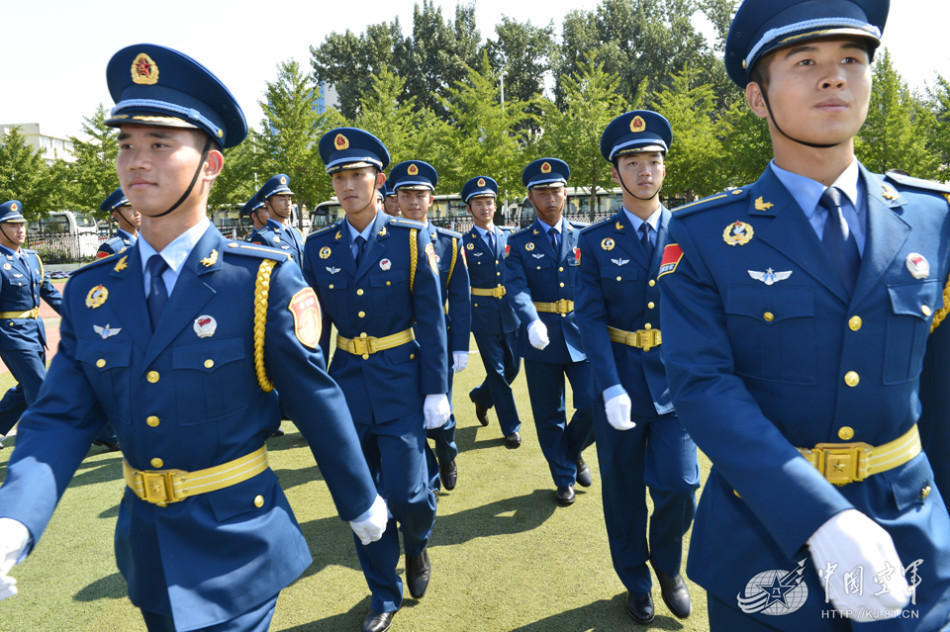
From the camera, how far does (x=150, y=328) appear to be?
2.00 m

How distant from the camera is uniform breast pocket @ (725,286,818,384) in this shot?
161cm

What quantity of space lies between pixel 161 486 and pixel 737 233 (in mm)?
1871

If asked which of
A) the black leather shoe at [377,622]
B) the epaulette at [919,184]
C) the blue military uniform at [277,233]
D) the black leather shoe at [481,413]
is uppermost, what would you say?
the epaulette at [919,184]

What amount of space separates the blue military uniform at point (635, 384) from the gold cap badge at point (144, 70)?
2398 mm

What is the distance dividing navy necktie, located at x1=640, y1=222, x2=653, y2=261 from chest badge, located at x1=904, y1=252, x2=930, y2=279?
1.96m

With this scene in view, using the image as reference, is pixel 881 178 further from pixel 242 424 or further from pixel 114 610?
pixel 114 610

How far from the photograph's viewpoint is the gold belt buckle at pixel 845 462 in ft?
5.28

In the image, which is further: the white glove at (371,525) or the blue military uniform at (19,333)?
the blue military uniform at (19,333)

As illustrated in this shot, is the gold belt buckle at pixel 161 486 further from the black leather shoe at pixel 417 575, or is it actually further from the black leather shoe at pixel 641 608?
the black leather shoe at pixel 641 608

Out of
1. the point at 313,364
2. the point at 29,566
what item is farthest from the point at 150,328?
the point at 29,566

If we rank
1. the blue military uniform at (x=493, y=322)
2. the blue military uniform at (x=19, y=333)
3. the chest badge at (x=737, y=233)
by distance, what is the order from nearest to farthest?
the chest badge at (x=737, y=233) → the blue military uniform at (x=493, y=322) → the blue military uniform at (x=19, y=333)

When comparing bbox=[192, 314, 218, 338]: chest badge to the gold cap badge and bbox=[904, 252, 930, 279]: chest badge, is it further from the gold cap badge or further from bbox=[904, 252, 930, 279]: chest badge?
bbox=[904, 252, 930, 279]: chest badge

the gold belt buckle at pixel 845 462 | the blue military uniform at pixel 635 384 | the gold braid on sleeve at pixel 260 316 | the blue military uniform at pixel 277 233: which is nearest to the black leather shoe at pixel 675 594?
the blue military uniform at pixel 635 384

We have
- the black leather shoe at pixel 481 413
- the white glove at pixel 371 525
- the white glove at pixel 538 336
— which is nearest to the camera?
the white glove at pixel 371 525
